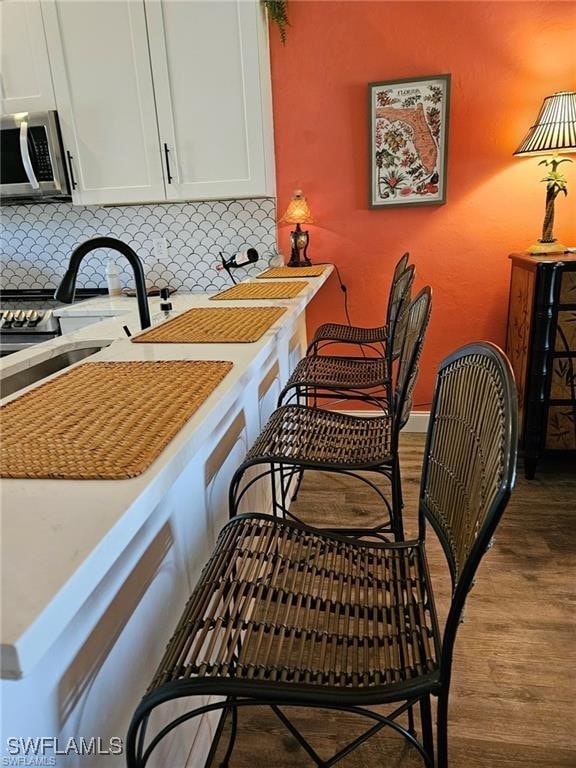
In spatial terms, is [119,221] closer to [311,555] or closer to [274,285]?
[274,285]

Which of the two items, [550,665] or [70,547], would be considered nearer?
[70,547]

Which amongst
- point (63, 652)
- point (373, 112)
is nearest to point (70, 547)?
point (63, 652)

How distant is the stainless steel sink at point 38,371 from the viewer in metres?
1.56

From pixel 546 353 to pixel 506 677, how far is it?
1.44 metres

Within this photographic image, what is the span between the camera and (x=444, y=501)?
1.04 m

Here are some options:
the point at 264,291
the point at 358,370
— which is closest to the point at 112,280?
the point at 264,291

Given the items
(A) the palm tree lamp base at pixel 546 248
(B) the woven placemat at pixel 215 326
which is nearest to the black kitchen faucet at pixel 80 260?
(B) the woven placemat at pixel 215 326

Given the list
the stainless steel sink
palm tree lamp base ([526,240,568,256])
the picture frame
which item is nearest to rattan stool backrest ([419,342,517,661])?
the stainless steel sink

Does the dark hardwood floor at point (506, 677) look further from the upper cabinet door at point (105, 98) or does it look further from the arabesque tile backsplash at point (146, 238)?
the upper cabinet door at point (105, 98)

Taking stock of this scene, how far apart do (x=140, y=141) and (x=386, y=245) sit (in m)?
1.40

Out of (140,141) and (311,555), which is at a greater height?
(140,141)

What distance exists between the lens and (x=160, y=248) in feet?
10.1

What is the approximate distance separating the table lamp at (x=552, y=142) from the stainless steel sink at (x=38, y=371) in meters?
2.13

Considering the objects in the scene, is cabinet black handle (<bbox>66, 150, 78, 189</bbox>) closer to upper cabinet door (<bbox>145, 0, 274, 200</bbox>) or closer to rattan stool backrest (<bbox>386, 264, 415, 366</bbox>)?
upper cabinet door (<bbox>145, 0, 274, 200</bbox>)
